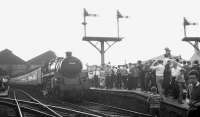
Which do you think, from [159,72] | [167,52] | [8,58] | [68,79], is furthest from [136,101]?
[8,58]

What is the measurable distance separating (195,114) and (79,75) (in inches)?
628

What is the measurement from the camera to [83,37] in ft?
107

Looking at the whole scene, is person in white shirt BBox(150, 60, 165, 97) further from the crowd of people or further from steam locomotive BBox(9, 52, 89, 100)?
steam locomotive BBox(9, 52, 89, 100)

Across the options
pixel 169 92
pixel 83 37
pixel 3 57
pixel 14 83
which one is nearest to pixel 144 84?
pixel 169 92

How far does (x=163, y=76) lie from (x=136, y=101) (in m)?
4.29

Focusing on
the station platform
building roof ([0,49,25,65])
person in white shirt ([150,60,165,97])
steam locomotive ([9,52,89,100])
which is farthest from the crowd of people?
building roof ([0,49,25,65])

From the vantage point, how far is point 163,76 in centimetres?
1355

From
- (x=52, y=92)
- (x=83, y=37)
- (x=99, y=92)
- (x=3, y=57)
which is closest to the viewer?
(x=52, y=92)

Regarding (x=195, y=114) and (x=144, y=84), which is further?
(x=144, y=84)

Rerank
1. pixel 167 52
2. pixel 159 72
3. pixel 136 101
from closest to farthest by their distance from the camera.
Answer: pixel 167 52, pixel 159 72, pixel 136 101

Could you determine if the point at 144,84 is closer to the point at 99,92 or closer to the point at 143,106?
the point at 143,106

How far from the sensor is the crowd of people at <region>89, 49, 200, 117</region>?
488 inches

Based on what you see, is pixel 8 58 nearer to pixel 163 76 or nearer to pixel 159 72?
pixel 159 72

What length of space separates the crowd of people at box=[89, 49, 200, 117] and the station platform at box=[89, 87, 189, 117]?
0.39m
